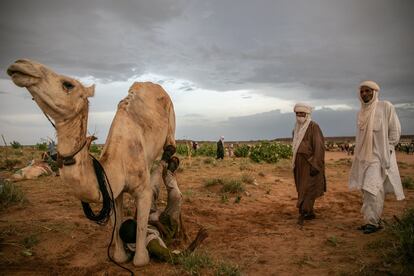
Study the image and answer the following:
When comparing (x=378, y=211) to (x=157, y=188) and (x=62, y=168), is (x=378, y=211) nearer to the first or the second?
(x=157, y=188)

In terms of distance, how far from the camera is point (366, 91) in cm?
664

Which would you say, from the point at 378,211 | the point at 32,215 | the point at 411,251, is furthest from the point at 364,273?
the point at 32,215

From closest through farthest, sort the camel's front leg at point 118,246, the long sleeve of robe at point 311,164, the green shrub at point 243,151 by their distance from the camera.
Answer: the camel's front leg at point 118,246
the long sleeve of robe at point 311,164
the green shrub at point 243,151

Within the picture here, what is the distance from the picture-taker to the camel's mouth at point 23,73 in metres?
2.95

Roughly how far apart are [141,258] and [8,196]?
174 inches

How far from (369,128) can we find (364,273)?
307 cm

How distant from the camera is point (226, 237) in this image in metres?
6.25

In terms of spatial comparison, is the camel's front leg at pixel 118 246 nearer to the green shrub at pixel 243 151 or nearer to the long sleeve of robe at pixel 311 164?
the long sleeve of robe at pixel 311 164

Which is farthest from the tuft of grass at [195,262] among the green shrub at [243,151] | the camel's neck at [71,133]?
the green shrub at [243,151]

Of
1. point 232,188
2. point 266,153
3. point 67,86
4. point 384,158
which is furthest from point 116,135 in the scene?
point 266,153

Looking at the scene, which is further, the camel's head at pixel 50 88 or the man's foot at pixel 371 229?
the man's foot at pixel 371 229

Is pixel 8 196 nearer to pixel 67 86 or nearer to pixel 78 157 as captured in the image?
pixel 78 157

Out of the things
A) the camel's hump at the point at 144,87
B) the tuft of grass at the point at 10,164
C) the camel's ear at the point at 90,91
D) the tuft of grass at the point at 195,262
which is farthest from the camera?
the tuft of grass at the point at 10,164

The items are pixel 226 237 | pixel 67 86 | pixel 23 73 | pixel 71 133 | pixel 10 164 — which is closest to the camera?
pixel 23 73
